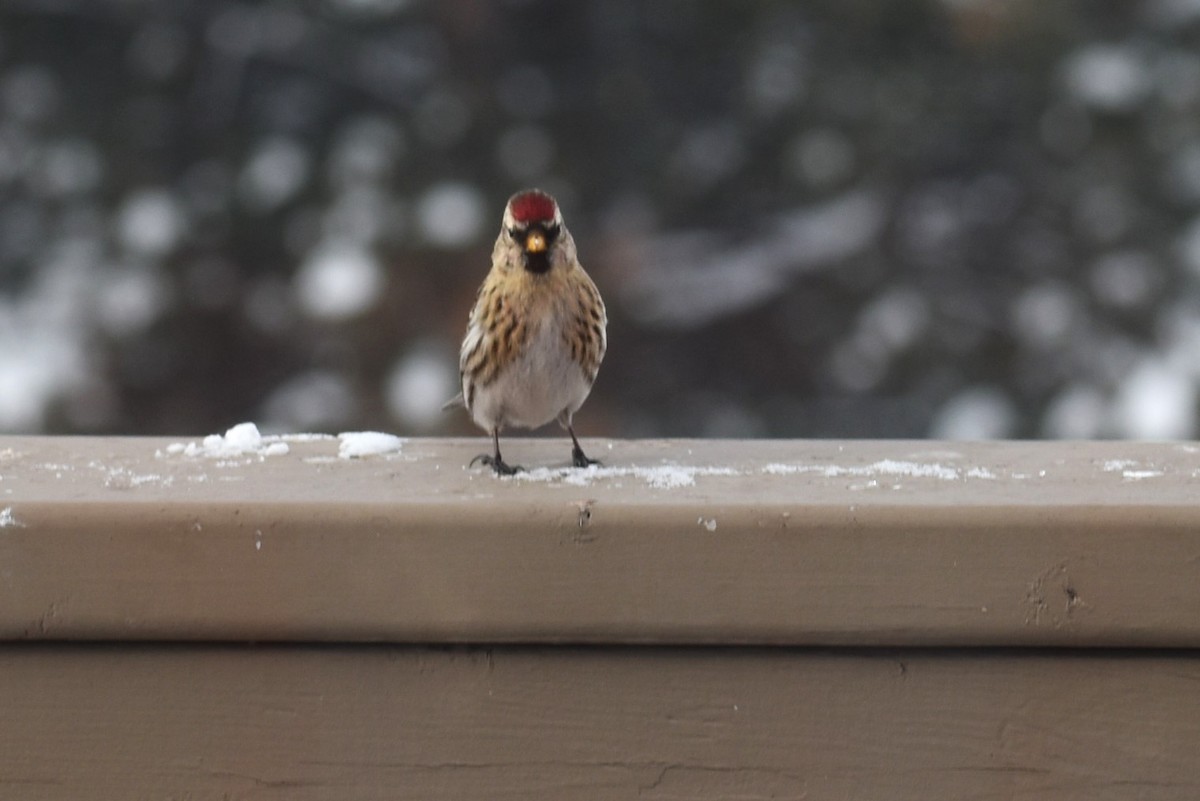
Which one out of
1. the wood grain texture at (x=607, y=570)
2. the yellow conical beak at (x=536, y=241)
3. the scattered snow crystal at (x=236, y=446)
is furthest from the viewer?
the yellow conical beak at (x=536, y=241)

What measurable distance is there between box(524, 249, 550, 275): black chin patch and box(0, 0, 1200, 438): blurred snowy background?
11.2 ft

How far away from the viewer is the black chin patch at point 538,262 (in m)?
2.40

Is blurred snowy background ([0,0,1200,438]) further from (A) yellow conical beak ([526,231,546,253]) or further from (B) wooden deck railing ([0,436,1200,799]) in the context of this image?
(B) wooden deck railing ([0,436,1200,799])

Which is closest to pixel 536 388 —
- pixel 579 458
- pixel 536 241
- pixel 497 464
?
pixel 536 241

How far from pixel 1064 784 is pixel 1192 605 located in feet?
0.55

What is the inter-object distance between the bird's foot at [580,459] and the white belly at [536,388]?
0.24 metres

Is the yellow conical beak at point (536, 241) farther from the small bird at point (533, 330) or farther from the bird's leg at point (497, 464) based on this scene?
the bird's leg at point (497, 464)

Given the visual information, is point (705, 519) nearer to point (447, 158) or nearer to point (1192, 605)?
point (1192, 605)

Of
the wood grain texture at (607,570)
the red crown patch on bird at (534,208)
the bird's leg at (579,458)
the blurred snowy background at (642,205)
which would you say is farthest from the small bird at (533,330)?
the blurred snowy background at (642,205)

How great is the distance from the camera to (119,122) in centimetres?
626

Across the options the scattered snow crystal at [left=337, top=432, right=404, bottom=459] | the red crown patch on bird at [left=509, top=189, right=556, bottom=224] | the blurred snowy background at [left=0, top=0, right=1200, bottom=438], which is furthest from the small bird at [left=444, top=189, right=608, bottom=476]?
the blurred snowy background at [left=0, top=0, right=1200, bottom=438]

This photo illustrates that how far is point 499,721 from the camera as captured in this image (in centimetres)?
138

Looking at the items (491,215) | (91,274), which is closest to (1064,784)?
(491,215)

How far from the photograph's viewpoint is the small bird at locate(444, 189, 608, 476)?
242cm
